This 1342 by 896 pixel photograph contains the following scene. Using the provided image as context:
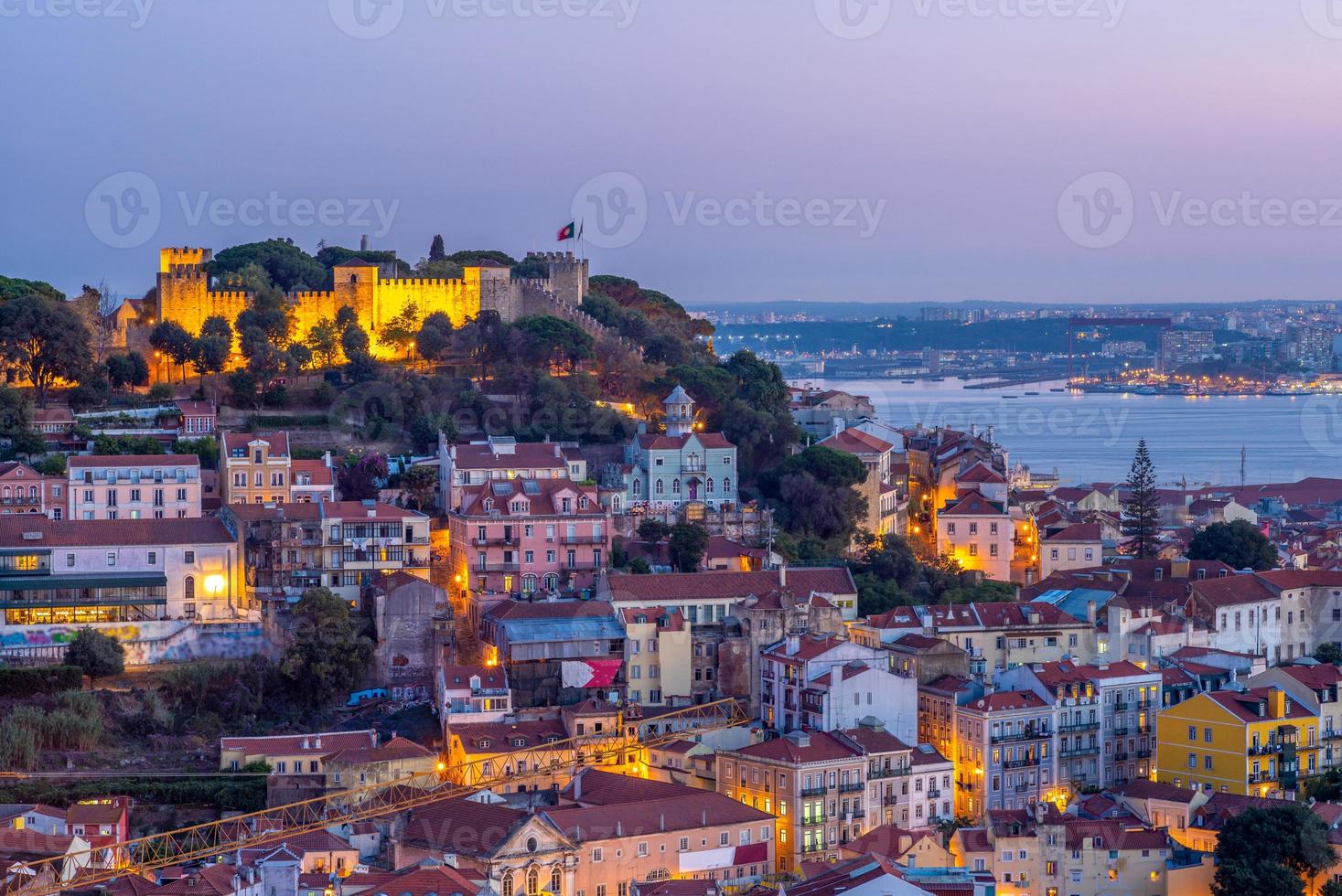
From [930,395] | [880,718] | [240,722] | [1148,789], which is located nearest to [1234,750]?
[1148,789]

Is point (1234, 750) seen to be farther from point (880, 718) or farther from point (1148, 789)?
point (880, 718)

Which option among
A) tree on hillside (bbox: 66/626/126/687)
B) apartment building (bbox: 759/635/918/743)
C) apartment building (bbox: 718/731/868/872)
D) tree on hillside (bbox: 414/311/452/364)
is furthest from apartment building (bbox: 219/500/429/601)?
tree on hillside (bbox: 414/311/452/364)

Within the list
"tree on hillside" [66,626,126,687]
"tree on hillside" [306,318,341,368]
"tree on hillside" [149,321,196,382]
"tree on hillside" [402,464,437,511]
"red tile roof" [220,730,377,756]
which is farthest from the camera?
"tree on hillside" [306,318,341,368]

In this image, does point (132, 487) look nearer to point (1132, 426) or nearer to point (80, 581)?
point (80, 581)

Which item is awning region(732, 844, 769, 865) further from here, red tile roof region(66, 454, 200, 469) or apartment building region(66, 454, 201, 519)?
red tile roof region(66, 454, 200, 469)

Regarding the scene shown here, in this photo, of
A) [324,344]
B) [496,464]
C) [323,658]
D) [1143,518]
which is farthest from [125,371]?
[1143,518]

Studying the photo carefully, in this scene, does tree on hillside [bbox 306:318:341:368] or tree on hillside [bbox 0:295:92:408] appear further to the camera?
tree on hillside [bbox 306:318:341:368]

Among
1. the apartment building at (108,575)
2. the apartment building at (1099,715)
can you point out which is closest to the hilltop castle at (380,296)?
the apartment building at (108,575)
